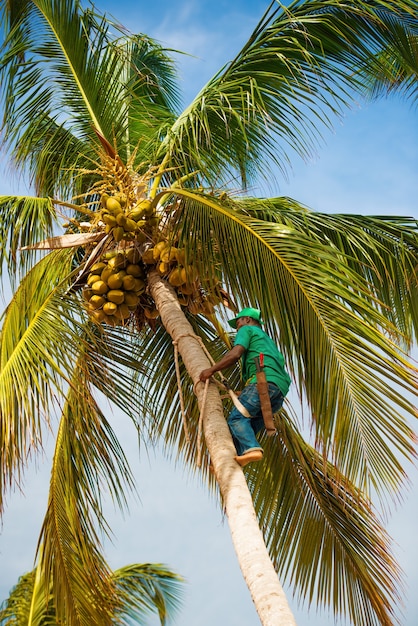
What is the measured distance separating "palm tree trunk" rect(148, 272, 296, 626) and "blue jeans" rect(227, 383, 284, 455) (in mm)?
168

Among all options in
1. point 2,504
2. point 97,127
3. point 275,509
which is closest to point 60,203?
point 97,127

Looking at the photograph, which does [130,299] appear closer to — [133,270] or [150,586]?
[133,270]

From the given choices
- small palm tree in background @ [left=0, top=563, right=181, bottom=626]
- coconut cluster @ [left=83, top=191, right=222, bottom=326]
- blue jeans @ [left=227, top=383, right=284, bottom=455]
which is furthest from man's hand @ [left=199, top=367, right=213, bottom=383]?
small palm tree in background @ [left=0, top=563, right=181, bottom=626]

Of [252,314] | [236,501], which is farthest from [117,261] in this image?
[236,501]

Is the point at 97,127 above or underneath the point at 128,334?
above

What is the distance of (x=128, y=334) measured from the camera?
23.1 feet

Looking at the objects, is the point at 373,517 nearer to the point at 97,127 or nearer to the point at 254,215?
the point at 254,215

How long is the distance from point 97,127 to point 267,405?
10.8ft

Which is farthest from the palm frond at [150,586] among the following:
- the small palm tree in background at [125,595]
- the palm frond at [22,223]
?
the palm frond at [22,223]

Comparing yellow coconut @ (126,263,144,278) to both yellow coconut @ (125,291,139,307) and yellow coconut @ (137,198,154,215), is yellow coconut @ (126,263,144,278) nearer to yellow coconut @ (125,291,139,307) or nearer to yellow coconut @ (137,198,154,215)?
yellow coconut @ (125,291,139,307)

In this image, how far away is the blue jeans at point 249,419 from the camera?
482 cm

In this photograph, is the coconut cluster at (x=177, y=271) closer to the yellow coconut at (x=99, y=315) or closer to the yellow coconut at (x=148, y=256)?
the yellow coconut at (x=148, y=256)

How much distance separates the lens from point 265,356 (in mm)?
5082

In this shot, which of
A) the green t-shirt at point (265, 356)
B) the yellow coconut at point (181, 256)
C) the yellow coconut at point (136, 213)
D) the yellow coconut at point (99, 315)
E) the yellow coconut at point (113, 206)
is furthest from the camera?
the yellow coconut at point (99, 315)
